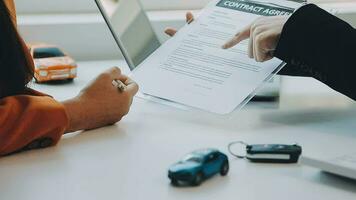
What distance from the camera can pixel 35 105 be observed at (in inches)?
36.5

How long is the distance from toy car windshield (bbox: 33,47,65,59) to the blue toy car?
2.04ft

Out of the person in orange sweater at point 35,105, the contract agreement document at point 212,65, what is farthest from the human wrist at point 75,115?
the contract agreement document at point 212,65

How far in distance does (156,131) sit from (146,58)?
25 cm

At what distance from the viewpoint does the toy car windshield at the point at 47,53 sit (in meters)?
1.33

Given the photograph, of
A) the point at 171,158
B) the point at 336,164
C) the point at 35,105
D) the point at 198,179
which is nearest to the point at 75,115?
the point at 35,105

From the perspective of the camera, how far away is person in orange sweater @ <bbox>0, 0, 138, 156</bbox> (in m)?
0.91

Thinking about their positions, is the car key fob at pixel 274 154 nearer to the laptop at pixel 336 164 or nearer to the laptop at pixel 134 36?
the laptop at pixel 336 164

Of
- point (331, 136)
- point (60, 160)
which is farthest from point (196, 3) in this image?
point (60, 160)

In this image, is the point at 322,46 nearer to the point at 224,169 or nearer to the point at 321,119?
the point at 321,119

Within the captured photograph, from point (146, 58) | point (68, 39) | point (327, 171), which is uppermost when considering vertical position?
point (327, 171)

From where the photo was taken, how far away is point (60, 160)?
872 millimetres

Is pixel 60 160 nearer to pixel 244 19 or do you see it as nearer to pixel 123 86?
pixel 123 86

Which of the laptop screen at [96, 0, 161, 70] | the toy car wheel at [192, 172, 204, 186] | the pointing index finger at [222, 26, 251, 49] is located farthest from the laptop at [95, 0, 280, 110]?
the toy car wheel at [192, 172, 204, 186]

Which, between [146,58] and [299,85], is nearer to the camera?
[146,58]
